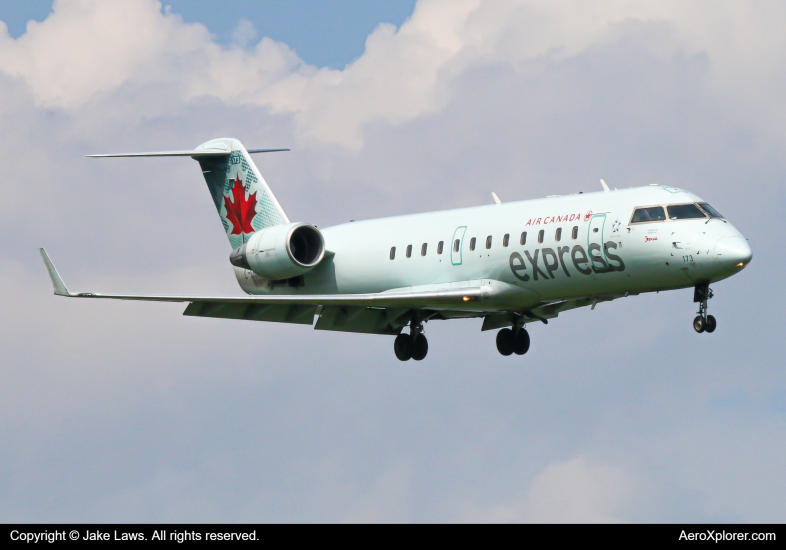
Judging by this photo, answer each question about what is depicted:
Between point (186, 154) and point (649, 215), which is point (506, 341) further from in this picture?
point (186, 154)

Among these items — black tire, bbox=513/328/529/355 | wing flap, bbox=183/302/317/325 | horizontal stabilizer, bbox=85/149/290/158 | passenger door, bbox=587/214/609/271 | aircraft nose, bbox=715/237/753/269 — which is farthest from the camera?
horizontal stabilizer, bbox=85/149/290/158

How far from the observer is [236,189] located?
3903cm

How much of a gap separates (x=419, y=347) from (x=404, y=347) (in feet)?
1.33

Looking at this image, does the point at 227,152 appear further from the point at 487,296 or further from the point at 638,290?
the point at 638,290

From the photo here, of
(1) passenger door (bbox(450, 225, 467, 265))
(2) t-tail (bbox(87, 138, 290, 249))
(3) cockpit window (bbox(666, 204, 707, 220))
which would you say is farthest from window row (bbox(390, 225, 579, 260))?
(2) t-tail (bbox(87, 138, 290, 249))

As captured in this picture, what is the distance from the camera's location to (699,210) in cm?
2966

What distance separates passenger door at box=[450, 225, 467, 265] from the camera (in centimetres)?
3275

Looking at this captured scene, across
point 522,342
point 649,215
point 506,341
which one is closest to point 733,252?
point 649,215

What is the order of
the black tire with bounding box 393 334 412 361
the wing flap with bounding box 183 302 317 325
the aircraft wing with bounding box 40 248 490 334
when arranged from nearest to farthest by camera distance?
the aircraft wing with bounding box 40 248 490 334
the wing flap with bounding box 183 302 317 325
the black tire with bounding box 393 334 412 361

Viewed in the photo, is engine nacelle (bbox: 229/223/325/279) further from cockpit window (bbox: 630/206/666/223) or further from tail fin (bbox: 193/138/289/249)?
cockpit window (bbox: 630/206/666/223)

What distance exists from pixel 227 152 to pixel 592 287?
13.1m

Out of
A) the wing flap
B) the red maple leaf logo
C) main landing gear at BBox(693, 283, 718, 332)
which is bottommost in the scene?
main landing gear at BBox(693, 283, 718, 332)

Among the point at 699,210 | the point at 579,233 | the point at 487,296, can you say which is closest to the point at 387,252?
the point at 487,296

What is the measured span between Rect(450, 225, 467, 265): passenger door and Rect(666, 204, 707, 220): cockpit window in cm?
534
